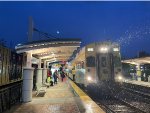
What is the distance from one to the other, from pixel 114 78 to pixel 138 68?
14784 mm

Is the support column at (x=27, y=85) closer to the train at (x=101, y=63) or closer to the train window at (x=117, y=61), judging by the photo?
the train at (x=101, y=63)

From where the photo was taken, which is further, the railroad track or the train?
the train

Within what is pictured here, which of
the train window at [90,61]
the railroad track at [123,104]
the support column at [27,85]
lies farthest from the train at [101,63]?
the support column at [27,85]

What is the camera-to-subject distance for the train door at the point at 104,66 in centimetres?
2109

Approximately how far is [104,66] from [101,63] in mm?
372

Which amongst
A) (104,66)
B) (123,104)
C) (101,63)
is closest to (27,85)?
(123,104)

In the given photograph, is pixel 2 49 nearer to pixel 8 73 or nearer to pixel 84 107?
pixel 8 73

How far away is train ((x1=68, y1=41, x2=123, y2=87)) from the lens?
20.9 meters

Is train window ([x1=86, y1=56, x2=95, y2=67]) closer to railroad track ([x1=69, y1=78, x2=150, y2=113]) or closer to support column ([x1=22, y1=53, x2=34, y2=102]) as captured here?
railroad track ([x1=69, y1=78, x2=150, y2=113])

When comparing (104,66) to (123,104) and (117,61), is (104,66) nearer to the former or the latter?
(117,61)

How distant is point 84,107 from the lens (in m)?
11.2

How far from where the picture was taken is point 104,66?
21375 mm

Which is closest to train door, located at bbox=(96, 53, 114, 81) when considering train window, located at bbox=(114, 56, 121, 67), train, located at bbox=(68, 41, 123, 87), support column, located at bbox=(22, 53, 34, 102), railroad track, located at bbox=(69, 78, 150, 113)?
train, located at bbox=(68, 41, 123, 87)

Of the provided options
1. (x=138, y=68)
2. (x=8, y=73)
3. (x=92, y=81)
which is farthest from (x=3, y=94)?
(x=138, y=68)
